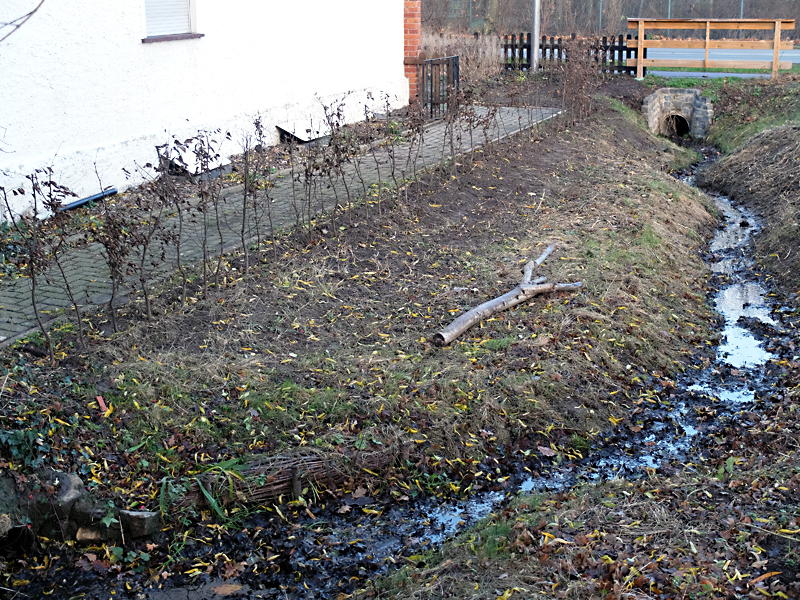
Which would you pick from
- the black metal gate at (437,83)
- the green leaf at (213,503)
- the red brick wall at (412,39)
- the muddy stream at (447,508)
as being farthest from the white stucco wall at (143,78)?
the muddy stream at (447,508)

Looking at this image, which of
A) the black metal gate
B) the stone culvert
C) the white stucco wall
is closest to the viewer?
the white stucco wall

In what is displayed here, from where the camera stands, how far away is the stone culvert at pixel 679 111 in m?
17.1

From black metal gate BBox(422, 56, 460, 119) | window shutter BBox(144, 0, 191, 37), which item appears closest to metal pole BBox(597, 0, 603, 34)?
black metal gate BBox(422, 56, 460, 119)

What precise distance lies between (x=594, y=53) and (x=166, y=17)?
1248cm

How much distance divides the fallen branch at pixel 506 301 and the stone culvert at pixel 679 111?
1080 centimetres

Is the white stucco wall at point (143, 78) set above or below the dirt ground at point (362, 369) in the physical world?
above

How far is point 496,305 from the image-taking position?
6.90m

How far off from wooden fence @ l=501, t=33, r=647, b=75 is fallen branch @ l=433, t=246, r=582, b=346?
41.2ft

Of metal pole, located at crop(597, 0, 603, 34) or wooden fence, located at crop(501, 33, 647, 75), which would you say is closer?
wooden fence, located at crop(501, 33, 647, 75)

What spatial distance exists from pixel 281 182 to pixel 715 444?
20.7 feet

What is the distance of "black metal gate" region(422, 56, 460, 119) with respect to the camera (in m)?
14.1

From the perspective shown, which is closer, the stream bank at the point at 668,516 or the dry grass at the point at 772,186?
the stream bank at the point at 668,516

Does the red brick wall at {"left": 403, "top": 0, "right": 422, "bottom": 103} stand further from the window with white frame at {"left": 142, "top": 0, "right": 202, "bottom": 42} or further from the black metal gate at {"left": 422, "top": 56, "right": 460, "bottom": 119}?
the window with white frame at {"left": 142, "top": 0, "right": 202, "bottom": 42}

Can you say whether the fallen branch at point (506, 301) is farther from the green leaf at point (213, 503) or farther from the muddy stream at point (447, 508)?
the green leaf at point (213, 503)
